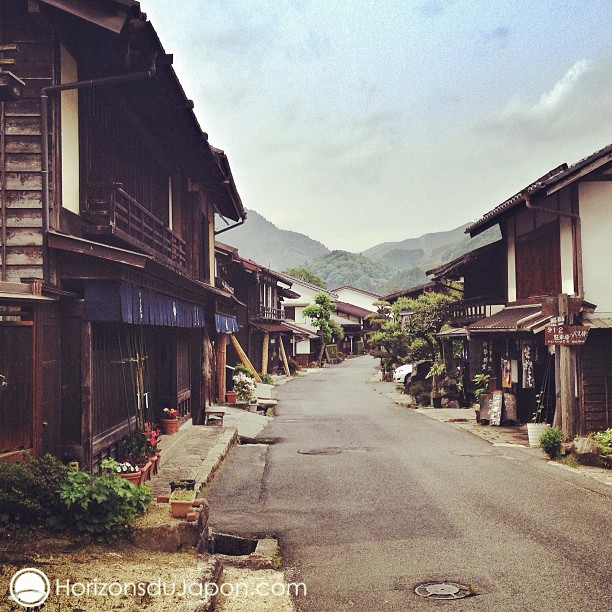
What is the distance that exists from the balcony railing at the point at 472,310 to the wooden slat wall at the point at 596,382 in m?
7.39

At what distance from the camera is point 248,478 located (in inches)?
514

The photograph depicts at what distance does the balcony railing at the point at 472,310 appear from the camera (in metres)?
24.1

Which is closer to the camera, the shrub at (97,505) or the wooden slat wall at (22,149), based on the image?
the shrub at (97,505)

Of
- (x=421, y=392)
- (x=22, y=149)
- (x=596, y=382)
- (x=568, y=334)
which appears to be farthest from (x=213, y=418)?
(x=22, y=149)

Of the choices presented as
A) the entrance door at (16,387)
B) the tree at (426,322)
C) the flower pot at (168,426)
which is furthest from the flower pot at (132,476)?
the tree at (426,322)

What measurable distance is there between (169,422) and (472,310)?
14362 millimetres

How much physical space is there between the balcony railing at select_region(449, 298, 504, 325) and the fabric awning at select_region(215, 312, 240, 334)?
891 cm

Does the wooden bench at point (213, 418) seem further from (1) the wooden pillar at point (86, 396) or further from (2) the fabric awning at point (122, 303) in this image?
(1) the wooden pillar at point (86, 396)

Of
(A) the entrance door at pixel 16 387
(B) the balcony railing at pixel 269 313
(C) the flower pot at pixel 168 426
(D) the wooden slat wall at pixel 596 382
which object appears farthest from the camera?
(B) the balcony railing at pixel 269 313

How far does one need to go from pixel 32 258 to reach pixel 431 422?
1690 centimetres

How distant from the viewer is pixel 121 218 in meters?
10.6

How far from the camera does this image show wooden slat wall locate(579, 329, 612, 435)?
1581cm

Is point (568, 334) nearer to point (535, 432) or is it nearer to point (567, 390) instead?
point (567, 390)

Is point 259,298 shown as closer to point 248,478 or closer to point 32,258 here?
point 248,478
